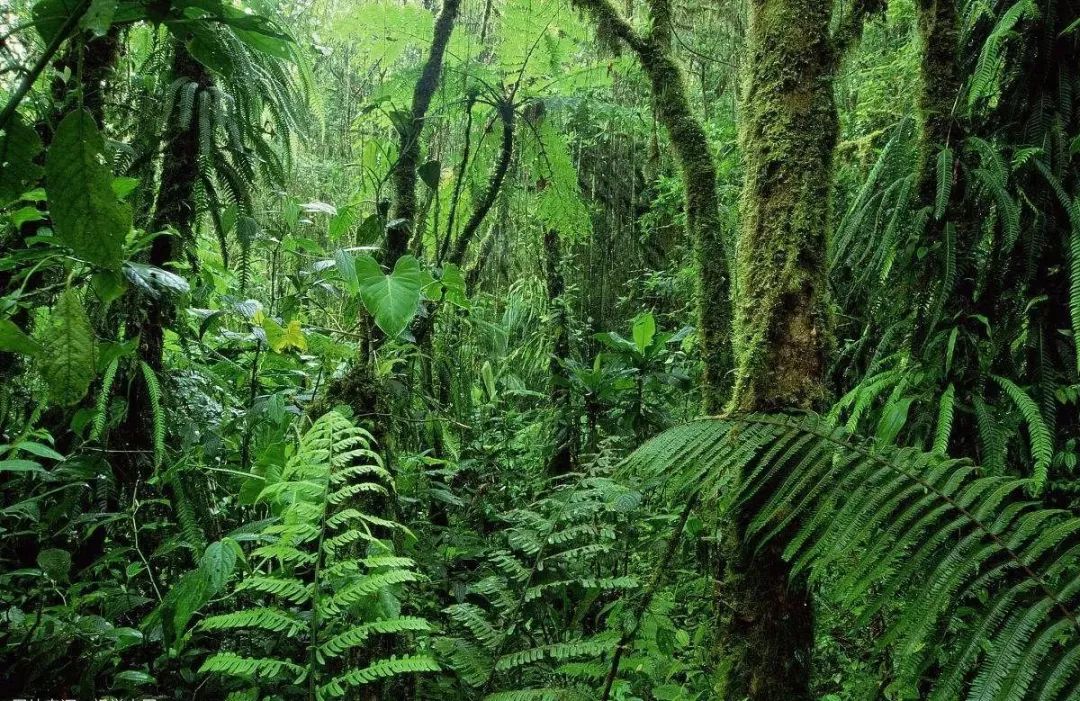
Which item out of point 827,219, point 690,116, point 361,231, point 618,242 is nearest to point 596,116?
point 618,242

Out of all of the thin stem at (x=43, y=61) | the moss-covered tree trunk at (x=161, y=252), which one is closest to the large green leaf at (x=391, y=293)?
the moss-covered tree trunk at (x=161, y=252)

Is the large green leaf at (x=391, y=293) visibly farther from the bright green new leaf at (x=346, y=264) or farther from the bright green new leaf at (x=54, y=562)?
the bright green new leaf at (x=54, y=562)

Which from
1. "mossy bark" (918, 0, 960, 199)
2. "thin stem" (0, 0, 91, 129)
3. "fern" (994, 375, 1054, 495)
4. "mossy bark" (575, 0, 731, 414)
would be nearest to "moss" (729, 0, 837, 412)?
"mossy bark" (918, 0, 960, 199)

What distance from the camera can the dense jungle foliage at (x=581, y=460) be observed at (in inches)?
43.3

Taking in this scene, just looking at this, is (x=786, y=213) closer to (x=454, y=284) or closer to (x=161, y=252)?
(x=454, y=284)

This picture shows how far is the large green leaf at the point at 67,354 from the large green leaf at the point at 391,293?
26.0 inches

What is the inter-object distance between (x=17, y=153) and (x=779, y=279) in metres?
1.57

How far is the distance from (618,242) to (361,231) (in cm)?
448

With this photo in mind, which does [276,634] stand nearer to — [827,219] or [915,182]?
[827,219]

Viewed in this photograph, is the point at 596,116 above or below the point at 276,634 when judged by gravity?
above

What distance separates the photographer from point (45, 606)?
1498mm

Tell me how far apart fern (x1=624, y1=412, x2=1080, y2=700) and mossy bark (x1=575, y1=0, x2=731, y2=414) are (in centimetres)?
111

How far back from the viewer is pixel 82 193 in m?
0.65

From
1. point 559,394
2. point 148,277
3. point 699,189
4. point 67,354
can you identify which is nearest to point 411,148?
point 699,189
